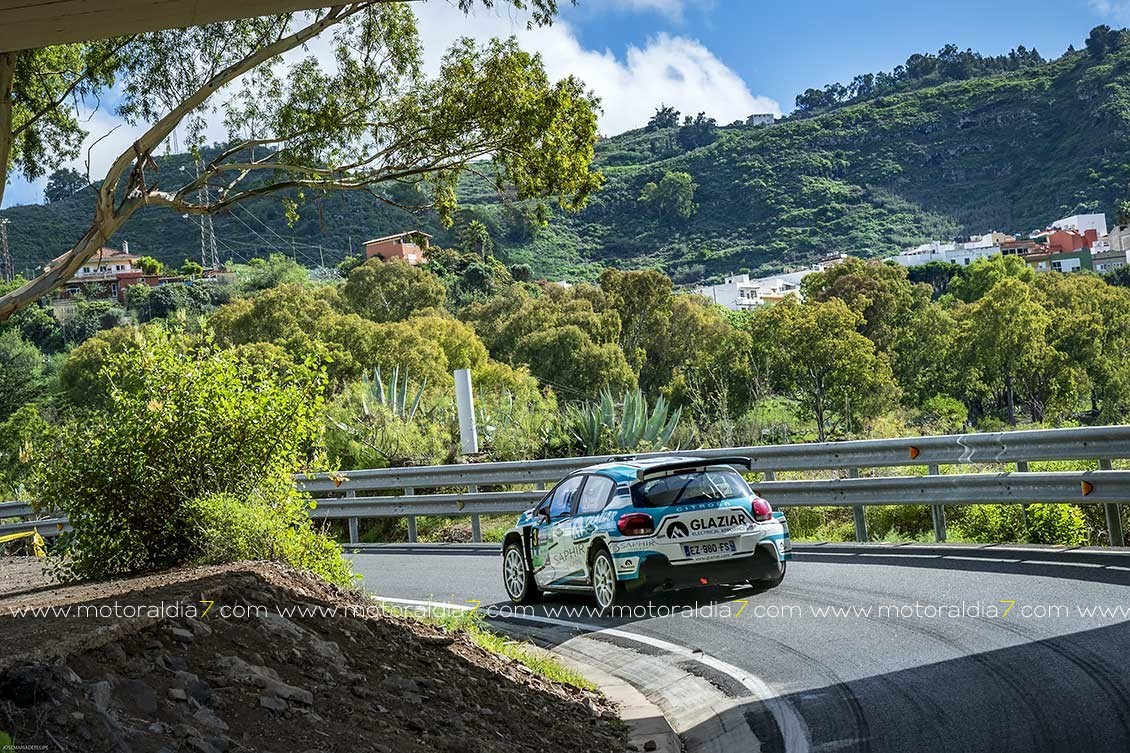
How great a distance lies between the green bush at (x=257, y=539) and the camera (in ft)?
32.3

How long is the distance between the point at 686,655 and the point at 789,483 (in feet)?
18.2

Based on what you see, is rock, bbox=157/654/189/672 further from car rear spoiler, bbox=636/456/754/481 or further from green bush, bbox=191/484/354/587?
car rear spoiler, bbox=636/456/754/481

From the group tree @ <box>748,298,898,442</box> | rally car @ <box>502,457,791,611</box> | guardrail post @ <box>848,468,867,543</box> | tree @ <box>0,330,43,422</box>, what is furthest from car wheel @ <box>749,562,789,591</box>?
tree @ <box>748,298,898,442</box>

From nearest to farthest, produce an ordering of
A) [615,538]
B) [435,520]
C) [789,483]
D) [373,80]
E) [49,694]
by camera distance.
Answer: [49,694]
[615,538]
[789,483]
[373,80]
[435,520]

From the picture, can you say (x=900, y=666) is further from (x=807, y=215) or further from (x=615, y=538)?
(x=807, y=215)

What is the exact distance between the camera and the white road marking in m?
6.76

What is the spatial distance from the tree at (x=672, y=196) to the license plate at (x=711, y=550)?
562ft

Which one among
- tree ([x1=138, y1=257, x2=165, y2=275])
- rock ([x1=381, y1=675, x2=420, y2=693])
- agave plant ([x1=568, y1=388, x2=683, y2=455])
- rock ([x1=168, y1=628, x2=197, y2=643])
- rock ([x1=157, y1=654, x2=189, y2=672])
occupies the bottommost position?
rock ([x1=381, y1=675, x2=420, y2=693])

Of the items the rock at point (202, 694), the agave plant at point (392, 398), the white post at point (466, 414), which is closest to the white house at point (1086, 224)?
the agave plant at point (392, 398)

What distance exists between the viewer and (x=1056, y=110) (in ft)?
598

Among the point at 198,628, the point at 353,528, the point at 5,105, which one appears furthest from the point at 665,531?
the point at 353,528

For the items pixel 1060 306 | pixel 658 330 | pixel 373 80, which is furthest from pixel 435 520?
pixel 1060 306

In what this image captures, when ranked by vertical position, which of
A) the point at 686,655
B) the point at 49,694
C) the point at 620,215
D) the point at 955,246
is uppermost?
the point at 620,215

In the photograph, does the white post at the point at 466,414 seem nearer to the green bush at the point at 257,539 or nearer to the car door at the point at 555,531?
the car door at the point at 555,531
